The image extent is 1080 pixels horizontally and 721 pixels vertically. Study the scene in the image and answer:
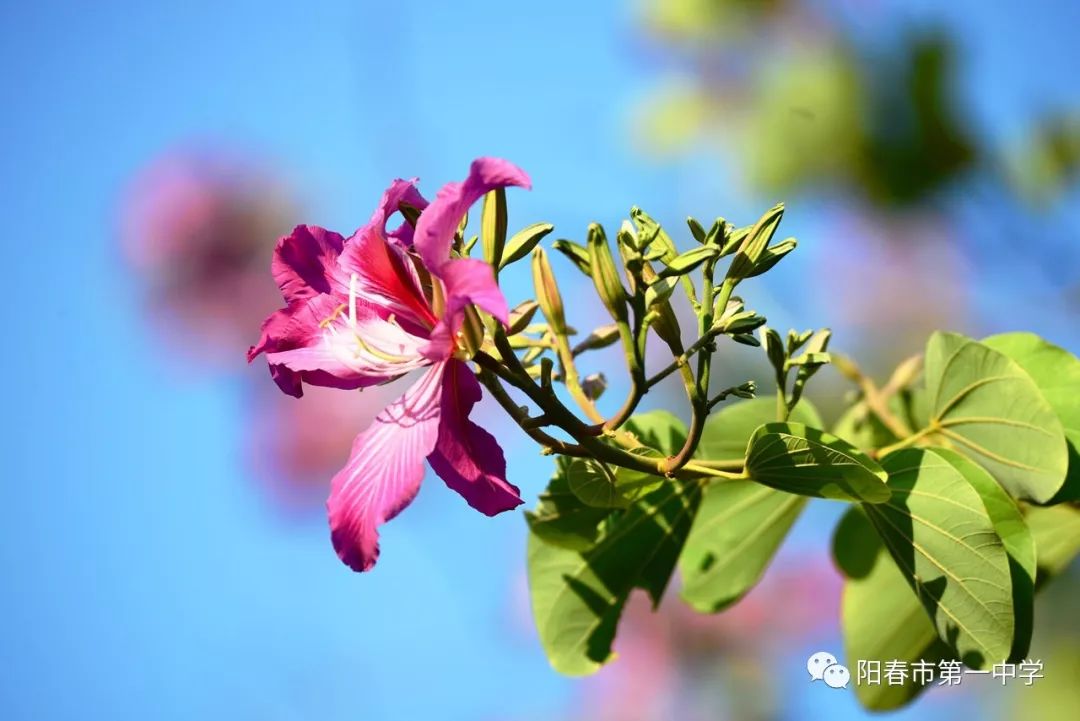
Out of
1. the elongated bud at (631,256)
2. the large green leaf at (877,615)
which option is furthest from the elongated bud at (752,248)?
the large green leaf at (877,615)

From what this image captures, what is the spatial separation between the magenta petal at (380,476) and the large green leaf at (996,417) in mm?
646

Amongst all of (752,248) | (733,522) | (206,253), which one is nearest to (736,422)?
(733,522)

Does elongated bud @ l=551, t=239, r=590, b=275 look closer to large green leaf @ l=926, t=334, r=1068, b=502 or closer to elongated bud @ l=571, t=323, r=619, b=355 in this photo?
elongated bud @ l=571, t=323, r=619, b=355

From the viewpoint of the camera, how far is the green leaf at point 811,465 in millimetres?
1072

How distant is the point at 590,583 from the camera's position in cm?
146

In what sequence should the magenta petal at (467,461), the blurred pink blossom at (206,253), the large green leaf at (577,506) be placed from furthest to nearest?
the blurred pink blossom at (206,253)
the large green leaf at (577,506)
the magenta petal at (467,461)

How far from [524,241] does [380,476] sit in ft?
0.83

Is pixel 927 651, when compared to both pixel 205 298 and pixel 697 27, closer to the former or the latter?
pixel 697 27

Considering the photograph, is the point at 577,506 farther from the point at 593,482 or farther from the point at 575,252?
the point at 575,252

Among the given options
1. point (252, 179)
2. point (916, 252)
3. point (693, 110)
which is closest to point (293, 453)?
point (252, 179)

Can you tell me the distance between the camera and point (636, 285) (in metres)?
0.97

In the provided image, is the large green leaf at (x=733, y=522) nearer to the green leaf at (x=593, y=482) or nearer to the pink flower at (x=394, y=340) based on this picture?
the green leaf at (x=593, y=482)

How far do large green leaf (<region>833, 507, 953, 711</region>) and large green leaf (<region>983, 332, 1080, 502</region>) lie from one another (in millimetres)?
351

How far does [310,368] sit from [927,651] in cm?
103
